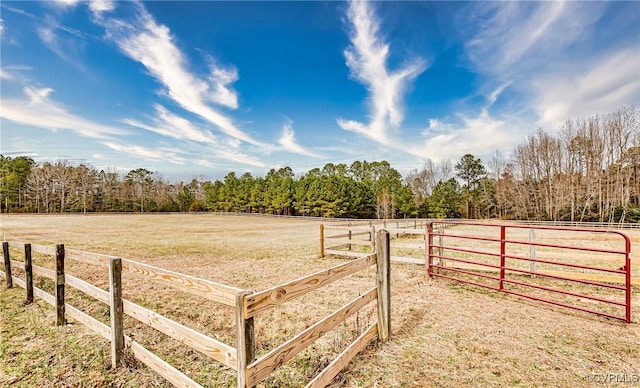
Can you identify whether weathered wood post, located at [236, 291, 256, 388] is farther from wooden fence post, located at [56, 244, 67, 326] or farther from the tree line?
the tree line

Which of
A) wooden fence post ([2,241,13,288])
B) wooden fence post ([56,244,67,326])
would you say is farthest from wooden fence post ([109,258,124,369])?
Result: wooden fence post ([2,241,13,288])

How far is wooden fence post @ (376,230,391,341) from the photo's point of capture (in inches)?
154

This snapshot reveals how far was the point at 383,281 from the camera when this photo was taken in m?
3.95

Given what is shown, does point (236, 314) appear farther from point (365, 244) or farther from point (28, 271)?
point (365, 244)

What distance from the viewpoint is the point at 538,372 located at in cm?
329

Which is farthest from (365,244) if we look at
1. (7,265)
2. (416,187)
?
A: (416,187)

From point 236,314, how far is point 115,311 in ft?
8.14

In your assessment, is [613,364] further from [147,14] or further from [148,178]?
[148,178]

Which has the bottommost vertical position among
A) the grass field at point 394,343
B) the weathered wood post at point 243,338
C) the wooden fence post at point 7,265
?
the grass field at point 394,343

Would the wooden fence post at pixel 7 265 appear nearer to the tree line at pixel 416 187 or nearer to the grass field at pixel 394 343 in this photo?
the grass field at pixel 394 343

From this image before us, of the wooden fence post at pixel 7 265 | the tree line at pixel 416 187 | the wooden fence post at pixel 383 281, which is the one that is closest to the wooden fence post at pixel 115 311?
the wooden fence post at pixel 383 281

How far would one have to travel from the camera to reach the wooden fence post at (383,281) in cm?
391

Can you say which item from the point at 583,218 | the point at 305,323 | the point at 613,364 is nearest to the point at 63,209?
the point at 305,323

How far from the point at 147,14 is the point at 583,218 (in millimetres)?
46840
